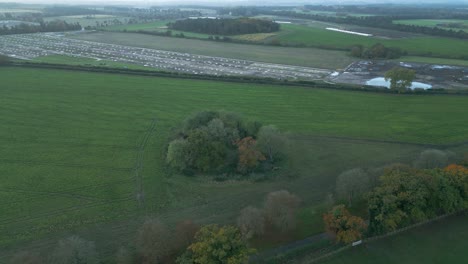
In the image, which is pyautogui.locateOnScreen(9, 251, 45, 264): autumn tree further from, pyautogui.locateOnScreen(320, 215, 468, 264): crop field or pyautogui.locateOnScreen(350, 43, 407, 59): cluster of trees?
pyautogui.locateOnScreen(350, 43, 407, 59): cluster of trees

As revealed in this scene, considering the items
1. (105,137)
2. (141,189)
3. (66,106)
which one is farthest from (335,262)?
(66,106)

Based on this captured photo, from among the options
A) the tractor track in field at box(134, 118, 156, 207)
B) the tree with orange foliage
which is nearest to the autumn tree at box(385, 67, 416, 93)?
the tree with orange foliage

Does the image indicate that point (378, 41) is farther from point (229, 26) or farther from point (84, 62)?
point (84, 62)

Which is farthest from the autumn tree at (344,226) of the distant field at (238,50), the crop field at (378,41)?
the crop field at (378,41)

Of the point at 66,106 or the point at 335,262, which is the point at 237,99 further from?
the point at 335,262

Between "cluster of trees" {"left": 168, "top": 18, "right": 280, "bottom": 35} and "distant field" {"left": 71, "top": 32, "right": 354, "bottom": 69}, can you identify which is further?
"cluster of trees" {"left": 168, "top": 18, "right": 280, "bottom": 35}

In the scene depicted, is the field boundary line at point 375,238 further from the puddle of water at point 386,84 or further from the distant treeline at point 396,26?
the distant treeline at point 396,26

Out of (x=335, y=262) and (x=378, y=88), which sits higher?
(x=378, y=88)
